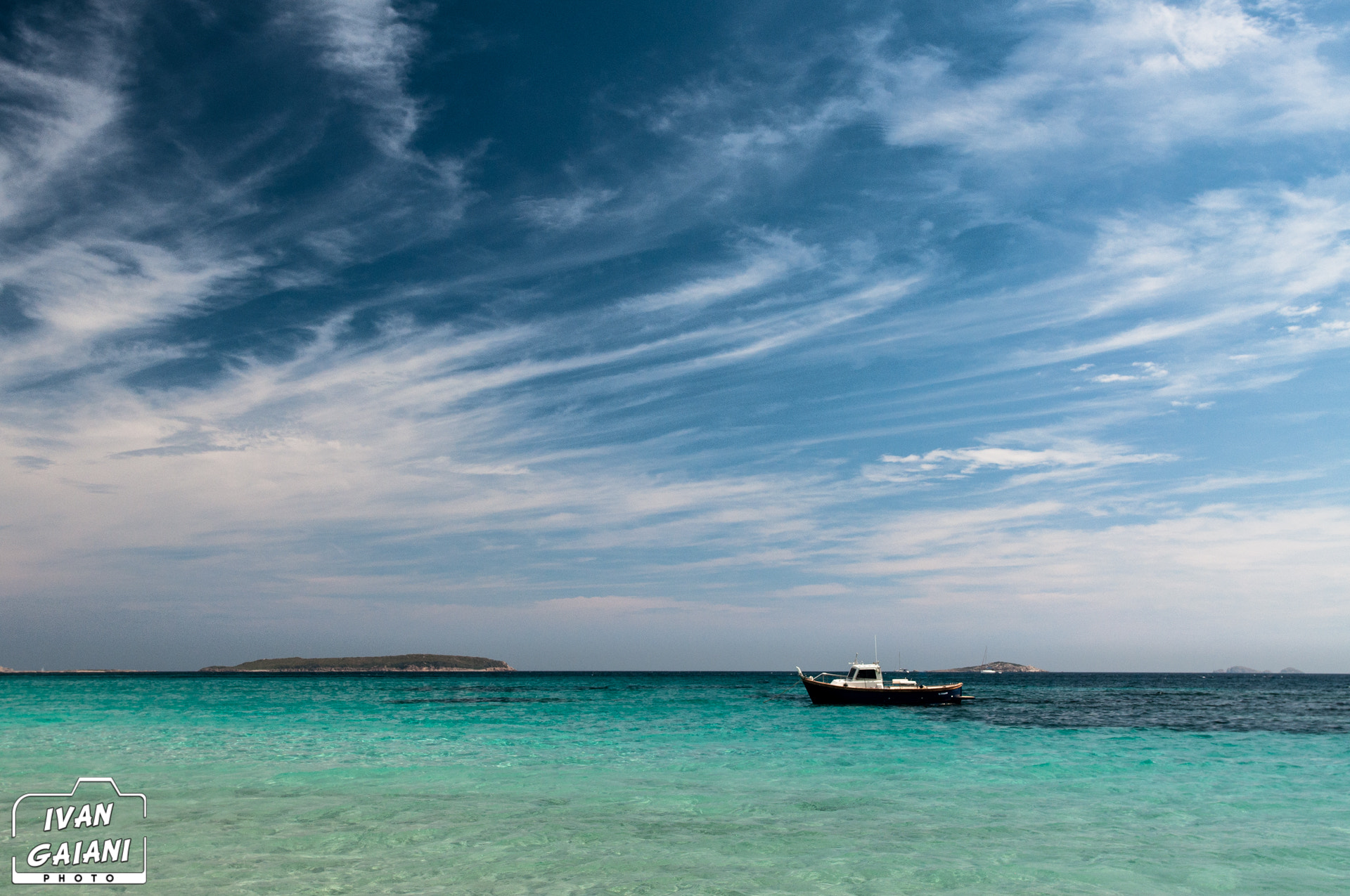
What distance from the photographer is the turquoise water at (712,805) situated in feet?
41.2

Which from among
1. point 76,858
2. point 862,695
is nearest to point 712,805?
point 76,858

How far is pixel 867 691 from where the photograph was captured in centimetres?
5634

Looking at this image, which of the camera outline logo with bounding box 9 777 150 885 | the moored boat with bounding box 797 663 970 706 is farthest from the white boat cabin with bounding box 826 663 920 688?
the camera outline logo with bounding box 9 777 150 885

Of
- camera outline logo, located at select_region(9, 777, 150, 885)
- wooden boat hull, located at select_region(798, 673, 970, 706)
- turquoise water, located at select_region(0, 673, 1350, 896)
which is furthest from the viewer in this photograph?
wooden boat hull, located at select_region(798, 673, 970, 706)

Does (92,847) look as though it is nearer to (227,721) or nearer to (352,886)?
(352,886)

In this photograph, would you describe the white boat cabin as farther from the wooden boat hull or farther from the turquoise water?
the turquoise water

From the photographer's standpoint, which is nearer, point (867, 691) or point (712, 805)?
point (712, 805)

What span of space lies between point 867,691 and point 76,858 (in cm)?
5028

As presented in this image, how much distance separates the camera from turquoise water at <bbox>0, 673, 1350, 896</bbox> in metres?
12.6

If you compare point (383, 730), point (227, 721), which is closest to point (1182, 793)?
point (383, 730)

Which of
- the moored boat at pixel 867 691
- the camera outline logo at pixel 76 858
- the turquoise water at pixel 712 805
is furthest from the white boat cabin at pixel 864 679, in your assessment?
the camera outline logo at pixel 76 858

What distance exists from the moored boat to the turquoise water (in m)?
17.5

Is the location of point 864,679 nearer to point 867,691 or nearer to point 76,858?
point 867,691

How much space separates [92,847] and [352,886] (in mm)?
5420
